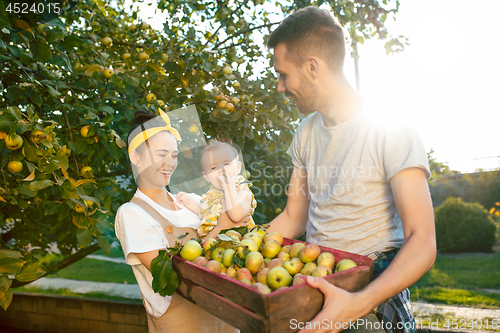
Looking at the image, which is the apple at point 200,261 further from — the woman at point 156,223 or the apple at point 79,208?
the apple at point 79,208

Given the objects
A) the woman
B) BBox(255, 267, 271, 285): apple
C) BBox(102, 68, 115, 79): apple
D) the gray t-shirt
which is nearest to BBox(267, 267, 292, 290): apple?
BBox(255, 267, 271, 285): apple

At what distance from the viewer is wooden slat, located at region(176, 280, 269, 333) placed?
37.3 inches

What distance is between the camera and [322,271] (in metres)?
1.08

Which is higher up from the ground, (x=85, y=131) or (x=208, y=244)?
(x=85, y=131)

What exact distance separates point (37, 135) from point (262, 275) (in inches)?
46.7

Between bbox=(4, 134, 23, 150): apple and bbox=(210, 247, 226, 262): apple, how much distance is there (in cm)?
97

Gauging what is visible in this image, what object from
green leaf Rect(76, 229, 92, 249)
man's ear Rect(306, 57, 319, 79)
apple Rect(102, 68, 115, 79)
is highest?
apple Rect(102, 68, 115, 79)

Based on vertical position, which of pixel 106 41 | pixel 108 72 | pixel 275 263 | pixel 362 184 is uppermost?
pixel 106 41

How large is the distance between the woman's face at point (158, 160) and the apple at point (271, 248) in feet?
2.23

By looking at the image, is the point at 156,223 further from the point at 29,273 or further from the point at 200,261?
the point at 29,273

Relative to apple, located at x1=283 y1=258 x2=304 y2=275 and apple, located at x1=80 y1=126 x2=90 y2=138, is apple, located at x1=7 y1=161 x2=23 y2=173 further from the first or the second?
apple, located at x1=283 y1=258 x2=304 y2=275

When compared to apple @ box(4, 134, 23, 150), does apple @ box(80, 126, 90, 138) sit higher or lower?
higher

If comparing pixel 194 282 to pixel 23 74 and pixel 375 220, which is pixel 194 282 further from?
pixel 23 74

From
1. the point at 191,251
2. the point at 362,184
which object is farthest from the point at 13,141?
the point at 362,184
